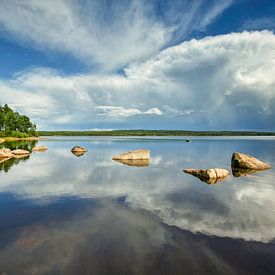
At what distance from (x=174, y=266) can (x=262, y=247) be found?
3812 millimetres

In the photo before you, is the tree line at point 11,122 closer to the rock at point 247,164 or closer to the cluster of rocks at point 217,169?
the cluster of rocks at point 217,169

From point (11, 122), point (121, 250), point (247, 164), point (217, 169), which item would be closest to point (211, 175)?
point (217, 169)

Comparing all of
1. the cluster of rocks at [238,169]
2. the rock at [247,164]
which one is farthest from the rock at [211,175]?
the rock at [247,164]

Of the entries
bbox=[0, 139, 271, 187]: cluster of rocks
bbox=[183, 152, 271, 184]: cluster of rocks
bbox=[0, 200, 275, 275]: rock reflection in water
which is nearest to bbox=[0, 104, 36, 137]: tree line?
bbox=[0, 139, 271, 187]: cluster of rocks

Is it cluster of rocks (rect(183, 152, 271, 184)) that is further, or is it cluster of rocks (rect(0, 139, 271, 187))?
cluster of rocks (rect(183, 152, 271, 184))

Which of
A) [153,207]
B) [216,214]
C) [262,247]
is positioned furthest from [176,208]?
[262,247]

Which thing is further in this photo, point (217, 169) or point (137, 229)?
point (217, 169)

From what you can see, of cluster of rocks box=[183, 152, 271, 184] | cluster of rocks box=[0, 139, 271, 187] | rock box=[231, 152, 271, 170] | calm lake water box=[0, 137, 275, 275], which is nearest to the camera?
calm lake water box=[0, 137, 275, 275]

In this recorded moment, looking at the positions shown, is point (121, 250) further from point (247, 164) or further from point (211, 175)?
point (247, 164)

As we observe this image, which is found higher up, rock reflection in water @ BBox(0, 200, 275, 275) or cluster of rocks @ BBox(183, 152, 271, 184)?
cluster of rocks @ BBox(183, 152, 271, 184)

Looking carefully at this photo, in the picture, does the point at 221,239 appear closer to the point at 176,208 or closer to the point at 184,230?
the point at 184,230

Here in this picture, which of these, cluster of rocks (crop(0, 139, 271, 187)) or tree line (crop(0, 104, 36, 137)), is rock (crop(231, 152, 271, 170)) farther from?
tree line (crop(0, 104, 36, 137))

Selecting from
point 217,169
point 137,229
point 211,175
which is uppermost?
point 217,169

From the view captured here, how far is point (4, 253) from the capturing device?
812 centimetres
